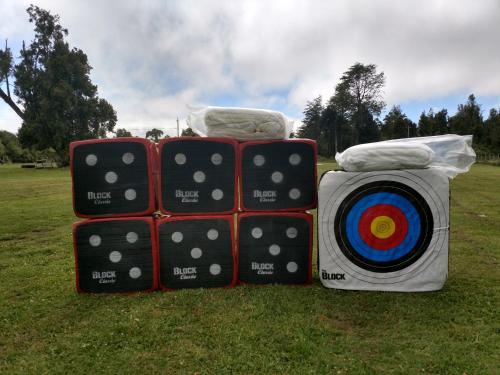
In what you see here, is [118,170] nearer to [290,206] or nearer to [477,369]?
[290,206]

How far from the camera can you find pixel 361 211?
4.05 meters

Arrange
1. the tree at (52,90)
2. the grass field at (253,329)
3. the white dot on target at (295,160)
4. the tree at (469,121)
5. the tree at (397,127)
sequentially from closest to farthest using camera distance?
1. the grass field at (253,329)
2. the white dot on target at (295,160)
3. the tree at (52,90)
4. the tree at (469,121)
5. the tree at (397,127)

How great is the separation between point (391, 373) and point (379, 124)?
73755 millimetres

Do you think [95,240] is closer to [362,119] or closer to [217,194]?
[217,194]

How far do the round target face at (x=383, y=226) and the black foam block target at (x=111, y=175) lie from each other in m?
2.13

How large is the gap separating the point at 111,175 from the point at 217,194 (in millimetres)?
1113

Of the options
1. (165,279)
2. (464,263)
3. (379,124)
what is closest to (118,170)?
(165,279)

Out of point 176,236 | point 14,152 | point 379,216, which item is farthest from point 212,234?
point 14,152

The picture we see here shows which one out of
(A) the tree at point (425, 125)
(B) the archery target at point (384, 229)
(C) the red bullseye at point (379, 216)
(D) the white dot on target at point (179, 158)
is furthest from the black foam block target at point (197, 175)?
(A) the tree at point (425, 125)

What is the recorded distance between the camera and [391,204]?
4.01 m

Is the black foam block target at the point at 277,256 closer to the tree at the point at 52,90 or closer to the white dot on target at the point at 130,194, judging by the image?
the white dot on target at the point at 130,194

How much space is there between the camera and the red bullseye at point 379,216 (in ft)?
13.1

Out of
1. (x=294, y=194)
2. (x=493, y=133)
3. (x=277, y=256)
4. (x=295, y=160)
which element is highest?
(x=493, y=133)

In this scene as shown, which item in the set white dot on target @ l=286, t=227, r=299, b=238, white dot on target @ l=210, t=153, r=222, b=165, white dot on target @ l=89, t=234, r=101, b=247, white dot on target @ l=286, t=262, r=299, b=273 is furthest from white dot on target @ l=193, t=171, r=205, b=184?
white dot on target @ l=286, t=262, r=299, b=273
